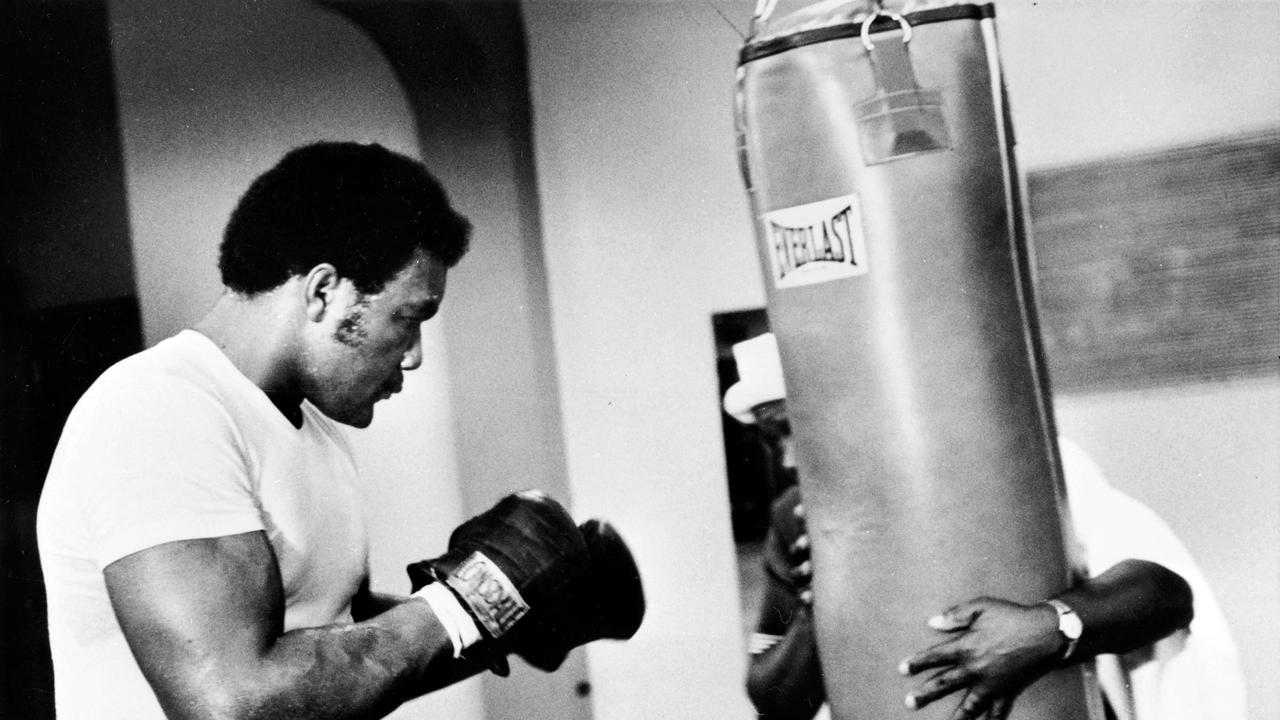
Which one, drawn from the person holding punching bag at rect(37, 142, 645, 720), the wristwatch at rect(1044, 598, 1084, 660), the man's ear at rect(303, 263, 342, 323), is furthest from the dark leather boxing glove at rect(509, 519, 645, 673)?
the wristwatch at rect(1044, 598, 1084, 660)

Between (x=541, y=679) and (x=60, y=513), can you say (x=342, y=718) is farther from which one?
(x=541, y=679)

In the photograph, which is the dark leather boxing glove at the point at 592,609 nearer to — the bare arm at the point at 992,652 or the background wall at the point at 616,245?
the background wall at the point at 616,245

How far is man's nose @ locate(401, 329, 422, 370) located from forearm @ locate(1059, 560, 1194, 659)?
0.99m

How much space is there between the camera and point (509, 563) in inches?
59.8

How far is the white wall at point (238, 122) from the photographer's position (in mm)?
1894

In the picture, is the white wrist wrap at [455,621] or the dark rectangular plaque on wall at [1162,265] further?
the dark rectangular plaque on wall at [1162,265]

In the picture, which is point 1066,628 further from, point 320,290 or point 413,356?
point 320,290

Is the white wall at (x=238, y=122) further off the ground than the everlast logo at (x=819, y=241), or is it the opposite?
the white wall at (x=238, y=122)

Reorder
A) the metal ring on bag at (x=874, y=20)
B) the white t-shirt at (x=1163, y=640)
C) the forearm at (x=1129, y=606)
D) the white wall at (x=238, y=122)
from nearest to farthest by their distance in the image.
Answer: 1. the metal ring on bag at (x=874, y=20)
2. the forearm at (x=1129, y=606)
3. the white t-shirt at (x=1163, y=640)
4. the white wall at (x=238, y=122)

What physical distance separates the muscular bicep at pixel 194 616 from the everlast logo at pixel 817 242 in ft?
2.50

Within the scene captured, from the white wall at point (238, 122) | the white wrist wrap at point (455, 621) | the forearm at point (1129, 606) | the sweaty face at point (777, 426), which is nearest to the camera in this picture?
the forearm at point (1129, 606)

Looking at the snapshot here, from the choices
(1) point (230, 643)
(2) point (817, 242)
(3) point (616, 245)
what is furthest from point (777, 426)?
(1) point (230, 643)

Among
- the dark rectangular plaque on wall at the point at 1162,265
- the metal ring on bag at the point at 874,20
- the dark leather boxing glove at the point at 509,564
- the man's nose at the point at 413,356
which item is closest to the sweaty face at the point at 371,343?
the man's nose at the point at 413,356

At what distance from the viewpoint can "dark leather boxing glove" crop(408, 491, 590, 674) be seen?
1.48m
